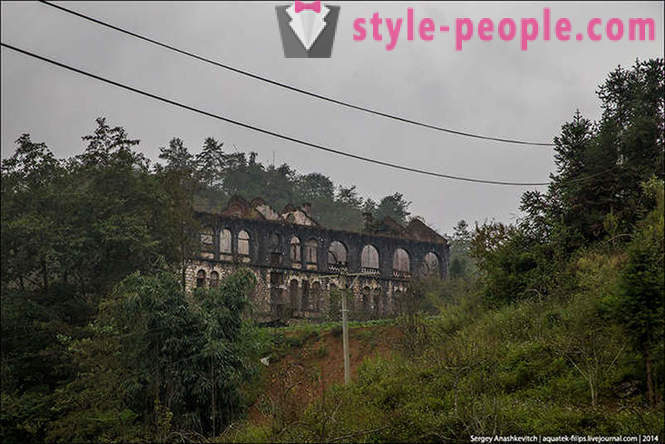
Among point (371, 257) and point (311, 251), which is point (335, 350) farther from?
point (371, 257)

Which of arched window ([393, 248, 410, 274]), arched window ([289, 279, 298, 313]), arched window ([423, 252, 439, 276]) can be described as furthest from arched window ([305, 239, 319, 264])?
arched window ([423, 252, 439, 276])

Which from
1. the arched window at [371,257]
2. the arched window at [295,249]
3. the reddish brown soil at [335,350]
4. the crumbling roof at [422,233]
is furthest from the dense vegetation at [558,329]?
the crumbling roof at [422,233]

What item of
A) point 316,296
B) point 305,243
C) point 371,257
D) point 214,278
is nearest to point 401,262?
point 371,257

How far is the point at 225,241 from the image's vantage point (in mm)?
44812

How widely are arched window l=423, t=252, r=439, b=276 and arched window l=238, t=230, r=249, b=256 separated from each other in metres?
13.3

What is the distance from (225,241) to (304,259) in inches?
220

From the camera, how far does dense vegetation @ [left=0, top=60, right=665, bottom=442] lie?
13.4 metres

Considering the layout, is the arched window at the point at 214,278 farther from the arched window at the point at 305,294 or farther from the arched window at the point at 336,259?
the arched window at the point at 336,259

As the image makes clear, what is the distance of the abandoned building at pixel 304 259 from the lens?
4338 centimetres

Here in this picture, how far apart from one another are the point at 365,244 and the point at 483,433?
38096 millimetres

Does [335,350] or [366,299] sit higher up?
[366,299]

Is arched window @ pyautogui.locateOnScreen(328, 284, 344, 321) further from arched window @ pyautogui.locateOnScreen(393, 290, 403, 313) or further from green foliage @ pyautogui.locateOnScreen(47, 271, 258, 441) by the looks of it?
green foliage @ pyautogui.locateOnScreen(47, 271, 258, 441)

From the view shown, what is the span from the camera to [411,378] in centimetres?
1603

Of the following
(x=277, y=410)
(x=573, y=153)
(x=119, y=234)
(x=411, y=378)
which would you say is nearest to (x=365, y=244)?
(x=119, y=234)
